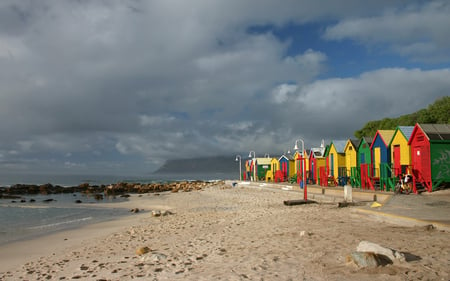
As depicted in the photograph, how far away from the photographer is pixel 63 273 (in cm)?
780

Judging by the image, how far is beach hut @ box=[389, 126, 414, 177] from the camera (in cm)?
2120

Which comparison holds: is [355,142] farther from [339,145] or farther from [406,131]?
[406,131]

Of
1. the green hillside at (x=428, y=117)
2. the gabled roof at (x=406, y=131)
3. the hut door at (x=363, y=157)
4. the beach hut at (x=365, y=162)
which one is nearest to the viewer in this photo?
the gabled roof at (x=406, y=131)

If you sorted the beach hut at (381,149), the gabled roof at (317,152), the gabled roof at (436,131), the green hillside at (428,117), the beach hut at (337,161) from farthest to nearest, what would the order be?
the green hillside at (428,117)
the gabled roof at (317,152)
the beach hut at (337,161)
the beach hut at (381,149)
the gabled roof at (436,131)

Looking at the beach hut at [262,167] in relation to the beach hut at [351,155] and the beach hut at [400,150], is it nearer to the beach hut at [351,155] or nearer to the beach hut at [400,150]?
the beach hut at [351,155]

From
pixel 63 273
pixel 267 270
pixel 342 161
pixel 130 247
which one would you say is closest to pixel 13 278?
pixel 63 273

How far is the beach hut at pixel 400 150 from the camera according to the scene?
21.2 m

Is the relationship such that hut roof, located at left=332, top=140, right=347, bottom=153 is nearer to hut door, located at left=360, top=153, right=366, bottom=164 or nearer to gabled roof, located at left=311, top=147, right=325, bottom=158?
hut door, located at left=360, top=153, right=366, bottom=164

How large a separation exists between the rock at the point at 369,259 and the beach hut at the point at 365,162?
17.7 metres

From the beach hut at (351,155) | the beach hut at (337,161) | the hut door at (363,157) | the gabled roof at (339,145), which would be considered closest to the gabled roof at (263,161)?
the beach hut at (337,161)

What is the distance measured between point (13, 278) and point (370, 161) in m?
23.1

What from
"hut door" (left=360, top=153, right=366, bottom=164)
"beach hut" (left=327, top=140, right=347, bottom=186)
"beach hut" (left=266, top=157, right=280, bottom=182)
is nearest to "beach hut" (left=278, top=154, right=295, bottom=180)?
"beach hut" (left=266, top=157, right=280, bottom=182)

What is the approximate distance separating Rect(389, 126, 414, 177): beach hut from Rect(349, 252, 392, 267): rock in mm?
15454

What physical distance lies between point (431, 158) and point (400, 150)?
10.9 feet
